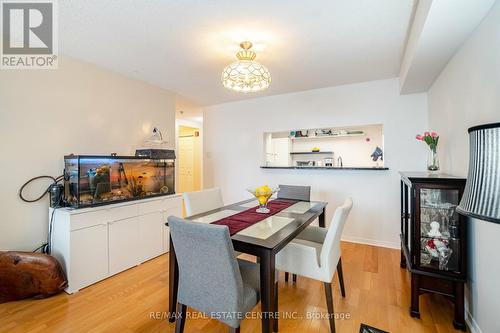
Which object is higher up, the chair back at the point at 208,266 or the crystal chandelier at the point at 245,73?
the crystal chandelier at the point at 245,73

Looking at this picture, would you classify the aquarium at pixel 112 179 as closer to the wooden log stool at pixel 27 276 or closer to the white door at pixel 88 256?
the white door at pixel 88 256

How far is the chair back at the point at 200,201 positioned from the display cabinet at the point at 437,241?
1.87 meters

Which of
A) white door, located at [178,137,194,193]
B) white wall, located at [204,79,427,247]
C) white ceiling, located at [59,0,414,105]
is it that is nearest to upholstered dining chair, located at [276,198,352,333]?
white ceiling, located at [59,0,414,105]

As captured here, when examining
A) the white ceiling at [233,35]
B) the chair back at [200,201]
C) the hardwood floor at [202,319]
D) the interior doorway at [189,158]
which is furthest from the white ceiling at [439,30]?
the interior doorway at [189,158]

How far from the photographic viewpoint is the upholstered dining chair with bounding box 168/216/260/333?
1223mm

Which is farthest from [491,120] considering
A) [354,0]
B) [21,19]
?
[21,19]

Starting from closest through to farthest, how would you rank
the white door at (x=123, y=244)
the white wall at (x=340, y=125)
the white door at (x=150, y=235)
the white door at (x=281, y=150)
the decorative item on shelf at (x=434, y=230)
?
the decorative item on shelf at (x=434, y=230), the white door at (x=123, y=244), the white door at (x=150, y=235), the white wall at (x=340, y=125), the white door at (x=281, y=150)

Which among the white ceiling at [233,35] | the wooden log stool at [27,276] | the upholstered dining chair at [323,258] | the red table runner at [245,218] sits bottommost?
the wooden log stool at [27,276]

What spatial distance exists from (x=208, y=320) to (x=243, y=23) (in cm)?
244

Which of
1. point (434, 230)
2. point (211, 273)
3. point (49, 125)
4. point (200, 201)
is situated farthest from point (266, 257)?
point (49, 125)

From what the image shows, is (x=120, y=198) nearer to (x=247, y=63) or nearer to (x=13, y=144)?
(x=13, y=144)

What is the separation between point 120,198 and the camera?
2.64 metres

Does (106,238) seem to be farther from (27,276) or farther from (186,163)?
(186,163)

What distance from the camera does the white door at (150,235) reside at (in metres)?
2.79
